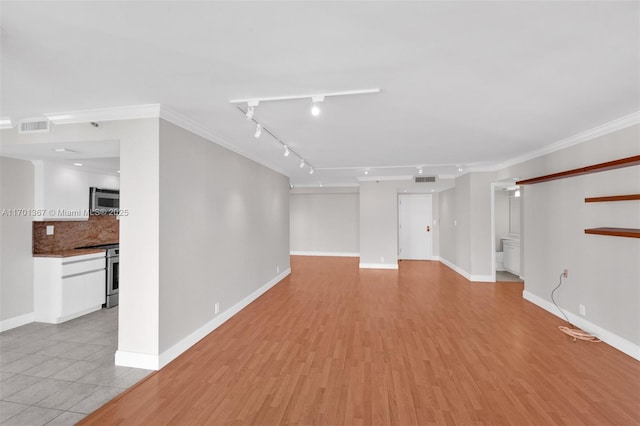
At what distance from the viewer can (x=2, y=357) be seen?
3.05 meters

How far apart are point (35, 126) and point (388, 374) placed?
475 centimetres

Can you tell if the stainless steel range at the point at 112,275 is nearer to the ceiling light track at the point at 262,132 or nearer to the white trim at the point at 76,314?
the white trim at the point at 76,314

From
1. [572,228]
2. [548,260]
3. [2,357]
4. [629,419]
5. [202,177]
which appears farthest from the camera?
[548,260]

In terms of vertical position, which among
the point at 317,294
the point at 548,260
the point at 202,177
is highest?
the point at 202,177

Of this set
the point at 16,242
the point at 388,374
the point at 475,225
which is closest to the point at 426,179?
the point at 475,225

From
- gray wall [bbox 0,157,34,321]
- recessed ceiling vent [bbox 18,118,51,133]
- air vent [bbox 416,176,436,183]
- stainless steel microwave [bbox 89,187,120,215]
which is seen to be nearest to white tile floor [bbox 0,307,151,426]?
gray wall [bbox 0,157,34,321]

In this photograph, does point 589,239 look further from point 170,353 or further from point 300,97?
point 170,353

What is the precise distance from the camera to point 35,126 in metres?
3.13

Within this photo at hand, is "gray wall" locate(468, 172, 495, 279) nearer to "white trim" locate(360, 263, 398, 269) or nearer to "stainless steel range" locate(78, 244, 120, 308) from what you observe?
"white trim" locate(360, 263, 398, 269)

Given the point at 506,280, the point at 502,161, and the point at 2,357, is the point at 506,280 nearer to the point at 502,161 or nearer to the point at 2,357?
the point at 502,161

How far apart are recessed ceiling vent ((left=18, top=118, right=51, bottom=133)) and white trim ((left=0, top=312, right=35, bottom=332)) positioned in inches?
107

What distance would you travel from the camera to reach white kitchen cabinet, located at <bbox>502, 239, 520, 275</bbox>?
7.00m

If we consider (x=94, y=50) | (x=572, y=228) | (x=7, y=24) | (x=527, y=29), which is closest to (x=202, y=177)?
(x=94, y=50)

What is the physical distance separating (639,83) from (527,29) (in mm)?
1635
